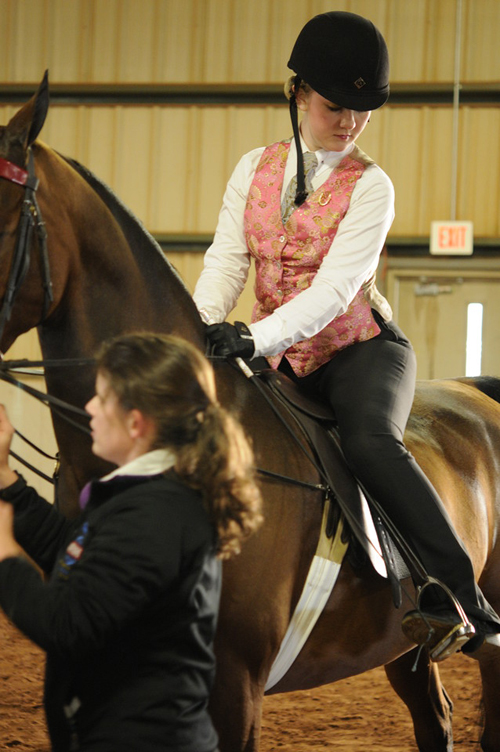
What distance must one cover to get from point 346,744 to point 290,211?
2375 mm

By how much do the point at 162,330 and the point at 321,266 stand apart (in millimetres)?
493

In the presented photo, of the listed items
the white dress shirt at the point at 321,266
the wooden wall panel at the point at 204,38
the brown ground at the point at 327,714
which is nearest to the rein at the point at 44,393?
the white dress shirt at the point at 321,266

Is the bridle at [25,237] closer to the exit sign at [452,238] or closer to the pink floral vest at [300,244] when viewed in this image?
the pink floral vest at [300,244]

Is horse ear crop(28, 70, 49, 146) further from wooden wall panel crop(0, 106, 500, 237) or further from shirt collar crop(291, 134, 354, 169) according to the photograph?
wooden wall panel crop(0, 106, 500, 237)

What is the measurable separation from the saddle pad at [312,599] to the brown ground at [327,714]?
1.60 metres

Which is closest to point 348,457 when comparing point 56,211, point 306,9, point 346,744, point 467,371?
point 56,211

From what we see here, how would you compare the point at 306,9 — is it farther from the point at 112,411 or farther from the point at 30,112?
the point at 112,411

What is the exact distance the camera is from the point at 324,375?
2.46 m

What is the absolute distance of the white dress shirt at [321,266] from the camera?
7.26ft

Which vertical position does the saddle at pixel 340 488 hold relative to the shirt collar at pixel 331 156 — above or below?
below

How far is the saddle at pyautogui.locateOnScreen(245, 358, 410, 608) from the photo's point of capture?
2.19 m

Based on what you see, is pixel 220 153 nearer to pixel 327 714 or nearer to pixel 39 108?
pixel 327 714

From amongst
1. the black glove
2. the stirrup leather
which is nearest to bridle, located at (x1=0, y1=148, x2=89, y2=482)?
the black glove

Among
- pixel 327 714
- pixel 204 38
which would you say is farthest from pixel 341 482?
pixel 204 38
